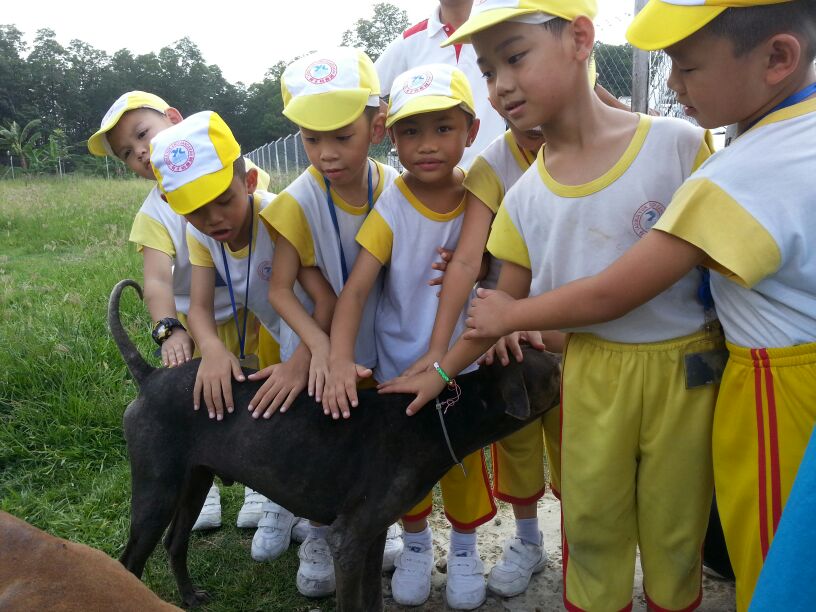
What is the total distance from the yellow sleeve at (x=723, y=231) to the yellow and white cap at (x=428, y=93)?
3.69 feet

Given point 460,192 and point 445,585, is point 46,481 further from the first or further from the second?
point 460,192

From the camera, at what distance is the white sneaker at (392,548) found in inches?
144

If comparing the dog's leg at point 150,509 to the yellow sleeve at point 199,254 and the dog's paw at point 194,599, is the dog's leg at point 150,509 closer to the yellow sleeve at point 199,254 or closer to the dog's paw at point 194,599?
the dog's paw at point 194,599

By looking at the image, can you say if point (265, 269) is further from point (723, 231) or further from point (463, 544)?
point (723, 231)

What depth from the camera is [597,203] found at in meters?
2.25

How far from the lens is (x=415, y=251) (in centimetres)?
301

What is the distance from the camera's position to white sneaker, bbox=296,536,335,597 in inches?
135

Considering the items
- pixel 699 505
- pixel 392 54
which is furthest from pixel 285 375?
pixel 392 54

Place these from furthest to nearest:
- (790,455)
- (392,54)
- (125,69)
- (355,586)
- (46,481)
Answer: (125,69), (46,481), (392,54), (355,586), (790,455)

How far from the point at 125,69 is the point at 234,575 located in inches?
3558

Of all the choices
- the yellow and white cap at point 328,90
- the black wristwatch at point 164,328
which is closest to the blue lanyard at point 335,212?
the yellow and white cap at point 328,90

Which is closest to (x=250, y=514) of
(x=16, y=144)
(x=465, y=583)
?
(x=465, y=583)

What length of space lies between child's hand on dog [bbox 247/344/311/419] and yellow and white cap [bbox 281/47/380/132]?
0.96 meters

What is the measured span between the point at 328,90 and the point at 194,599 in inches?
96.5
